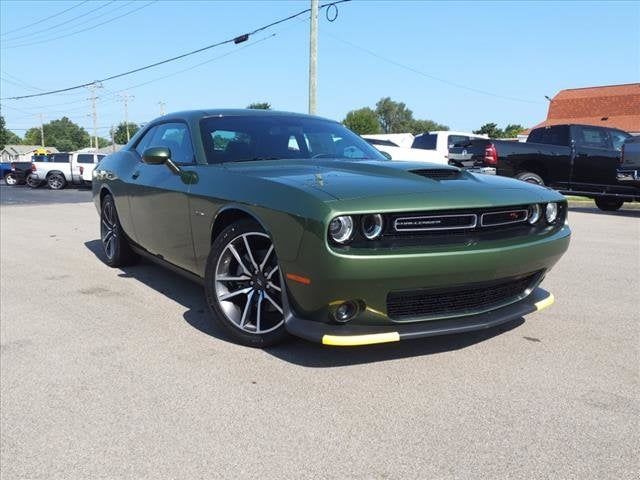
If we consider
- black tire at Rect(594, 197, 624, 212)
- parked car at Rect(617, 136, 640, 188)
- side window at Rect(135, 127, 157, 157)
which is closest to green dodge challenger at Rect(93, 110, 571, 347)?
side window at Rect(135, 127, 157, 157)

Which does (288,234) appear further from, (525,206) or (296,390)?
(525,206)

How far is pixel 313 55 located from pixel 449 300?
17.2 meters

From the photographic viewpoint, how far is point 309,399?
278 cm

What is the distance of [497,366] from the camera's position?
312cm

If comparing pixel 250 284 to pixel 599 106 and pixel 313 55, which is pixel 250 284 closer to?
pixel 313 55

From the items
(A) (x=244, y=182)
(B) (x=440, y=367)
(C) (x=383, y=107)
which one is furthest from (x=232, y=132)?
(C) (x=383, y=107)

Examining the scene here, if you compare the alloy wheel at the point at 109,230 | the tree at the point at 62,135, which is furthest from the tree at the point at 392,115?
the alloy wheel at the point at 109,230

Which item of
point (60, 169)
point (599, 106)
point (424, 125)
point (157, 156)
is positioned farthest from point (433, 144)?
point (424, 125)

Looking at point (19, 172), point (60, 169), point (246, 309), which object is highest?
point (60, 169)

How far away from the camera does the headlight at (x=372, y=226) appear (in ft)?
9.30

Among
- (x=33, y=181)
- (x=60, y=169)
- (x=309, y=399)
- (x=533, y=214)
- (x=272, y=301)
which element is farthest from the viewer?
(x=33, y=181)

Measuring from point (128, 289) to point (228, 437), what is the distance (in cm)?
286

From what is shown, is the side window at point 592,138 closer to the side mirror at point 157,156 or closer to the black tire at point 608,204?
the black tire at point 608,204

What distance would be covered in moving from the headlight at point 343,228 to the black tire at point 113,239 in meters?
3.38
